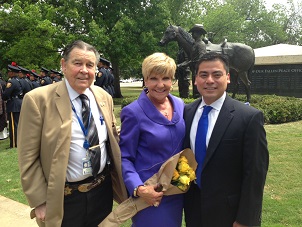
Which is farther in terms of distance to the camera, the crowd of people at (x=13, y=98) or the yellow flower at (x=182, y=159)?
the crowd of people at (x=13, y=98)

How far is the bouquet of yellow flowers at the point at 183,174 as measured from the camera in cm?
198

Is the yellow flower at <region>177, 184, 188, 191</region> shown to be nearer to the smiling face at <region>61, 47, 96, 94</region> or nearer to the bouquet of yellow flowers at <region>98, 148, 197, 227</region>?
the bouquet of yellow flowers at <region>98, 148, 197, 227</region>

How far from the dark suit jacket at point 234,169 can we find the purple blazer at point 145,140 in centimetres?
30

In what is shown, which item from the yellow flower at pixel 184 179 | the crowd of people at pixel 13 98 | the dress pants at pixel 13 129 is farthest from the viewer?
the crowd of people at pixel 13 98

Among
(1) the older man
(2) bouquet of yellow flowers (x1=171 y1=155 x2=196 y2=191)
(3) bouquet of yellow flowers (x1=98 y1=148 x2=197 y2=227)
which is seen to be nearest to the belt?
(1) the older man

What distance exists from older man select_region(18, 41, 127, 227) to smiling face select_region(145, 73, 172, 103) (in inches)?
16.2

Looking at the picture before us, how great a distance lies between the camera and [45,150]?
204 centimetres

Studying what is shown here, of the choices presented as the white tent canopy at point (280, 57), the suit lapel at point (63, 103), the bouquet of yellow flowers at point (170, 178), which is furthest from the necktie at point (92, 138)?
the white tent canopy at point (280, 57)

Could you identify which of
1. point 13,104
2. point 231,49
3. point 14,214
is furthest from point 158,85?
point 231,49

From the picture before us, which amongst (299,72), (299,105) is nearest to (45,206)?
(299,105)

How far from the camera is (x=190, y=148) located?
214cm

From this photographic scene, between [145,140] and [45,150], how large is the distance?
26.4 inches

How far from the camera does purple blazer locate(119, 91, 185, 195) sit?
209cm

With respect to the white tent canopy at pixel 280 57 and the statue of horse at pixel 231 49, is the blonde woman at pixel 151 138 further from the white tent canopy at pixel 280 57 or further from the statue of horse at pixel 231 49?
the white tent canopy at pixel 280 57
